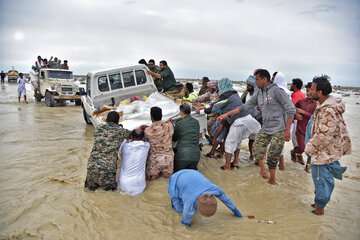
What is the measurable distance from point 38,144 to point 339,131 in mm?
7553

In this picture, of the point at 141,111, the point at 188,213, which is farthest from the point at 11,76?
the point at 188,213

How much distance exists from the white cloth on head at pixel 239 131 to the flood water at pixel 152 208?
0.54 meters

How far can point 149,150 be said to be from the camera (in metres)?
5.35

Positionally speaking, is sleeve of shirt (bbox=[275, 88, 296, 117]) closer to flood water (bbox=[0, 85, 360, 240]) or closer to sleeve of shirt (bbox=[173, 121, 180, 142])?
flood water (bbox=[0, 85, 360, 240])

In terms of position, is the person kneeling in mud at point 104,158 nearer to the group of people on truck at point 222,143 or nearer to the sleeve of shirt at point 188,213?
the group of people on truck at point 222,143

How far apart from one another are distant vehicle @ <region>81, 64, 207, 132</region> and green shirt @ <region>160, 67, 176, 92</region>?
31cm

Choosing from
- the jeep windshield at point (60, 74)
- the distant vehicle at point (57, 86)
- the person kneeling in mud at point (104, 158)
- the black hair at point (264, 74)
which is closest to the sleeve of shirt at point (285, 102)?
the black hair at point (264, 74)

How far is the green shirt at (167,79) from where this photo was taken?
883 centimetres

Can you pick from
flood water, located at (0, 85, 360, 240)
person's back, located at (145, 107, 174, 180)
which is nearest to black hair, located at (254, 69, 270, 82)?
person's back, located at (145, 107, 174, 180)

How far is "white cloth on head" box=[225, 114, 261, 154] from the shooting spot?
616 cm

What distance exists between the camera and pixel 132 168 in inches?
197

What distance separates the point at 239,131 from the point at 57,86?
1520cm

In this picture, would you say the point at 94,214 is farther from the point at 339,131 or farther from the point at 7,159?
the point at 7,159

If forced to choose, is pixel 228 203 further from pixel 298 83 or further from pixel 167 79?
pixel 167 79
